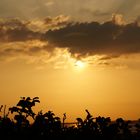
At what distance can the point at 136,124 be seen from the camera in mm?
14453

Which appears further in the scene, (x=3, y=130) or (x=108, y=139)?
(x=108, y=139)

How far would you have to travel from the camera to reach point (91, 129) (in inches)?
478

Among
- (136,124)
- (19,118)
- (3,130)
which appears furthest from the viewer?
(136,124)

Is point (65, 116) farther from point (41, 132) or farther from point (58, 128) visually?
point (41, 132)

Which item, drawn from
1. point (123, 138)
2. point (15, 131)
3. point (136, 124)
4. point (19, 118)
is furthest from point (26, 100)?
point (136, 124)

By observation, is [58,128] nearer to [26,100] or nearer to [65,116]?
[65,116]

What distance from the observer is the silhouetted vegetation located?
10648mm

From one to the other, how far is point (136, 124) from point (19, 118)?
18.0 ft

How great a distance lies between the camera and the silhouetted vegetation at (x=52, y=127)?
10648 mm

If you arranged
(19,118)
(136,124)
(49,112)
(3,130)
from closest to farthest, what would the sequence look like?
1. (3,130)
2. (19,118)
3. (49,112)
4. (136,124)

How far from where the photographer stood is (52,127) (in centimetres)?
1159

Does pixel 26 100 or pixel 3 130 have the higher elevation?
pixel 26 100

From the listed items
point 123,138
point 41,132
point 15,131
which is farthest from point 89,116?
point 15,131

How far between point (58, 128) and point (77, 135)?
696mm
